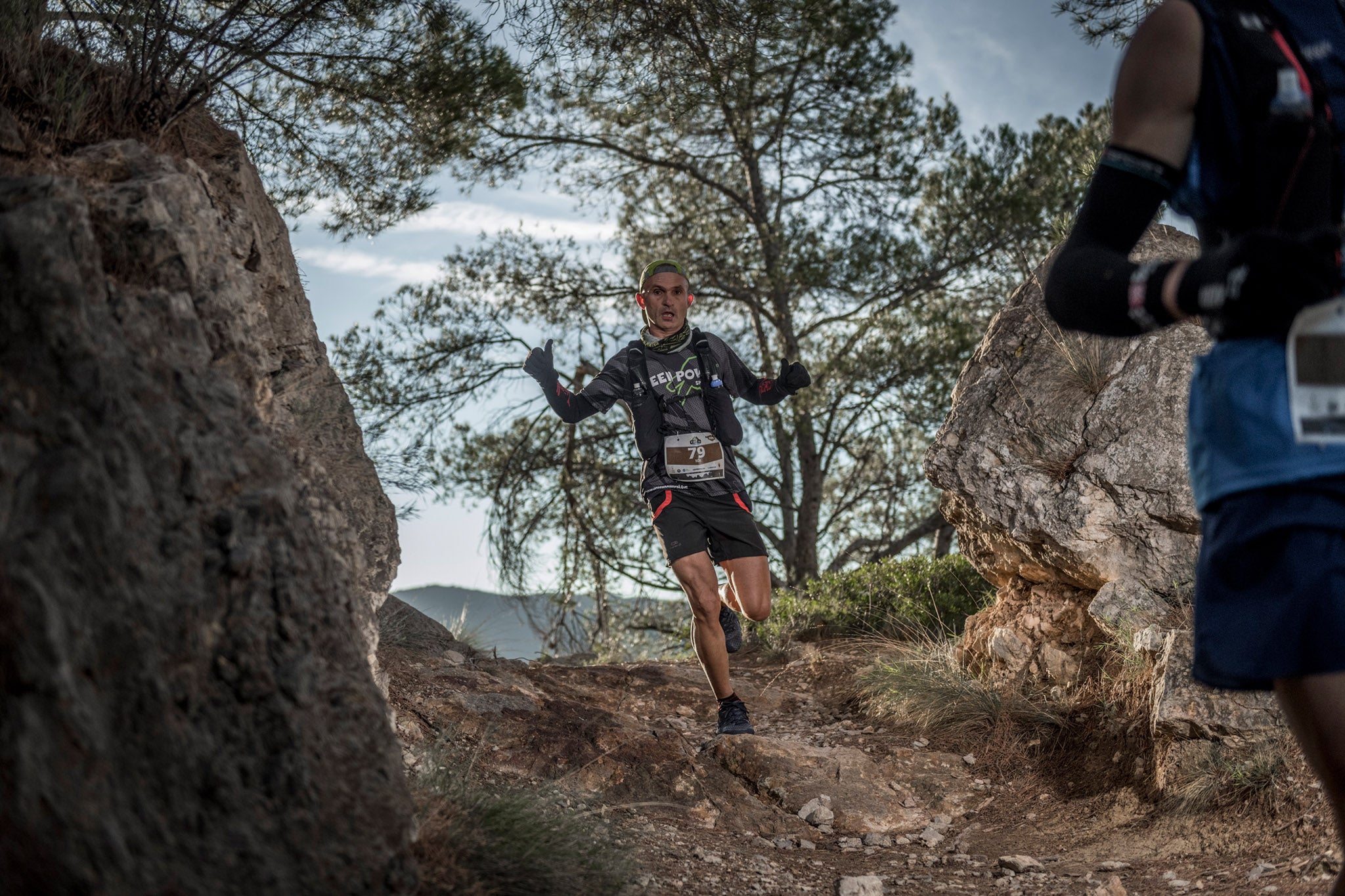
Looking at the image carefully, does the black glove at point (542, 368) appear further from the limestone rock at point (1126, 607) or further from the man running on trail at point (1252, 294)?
the man running on trail at point (1252, 294)

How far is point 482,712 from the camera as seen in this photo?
4.42m

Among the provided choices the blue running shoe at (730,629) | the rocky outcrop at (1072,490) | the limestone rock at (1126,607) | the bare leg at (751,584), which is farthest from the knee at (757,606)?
the limestone rock at (1126,607)

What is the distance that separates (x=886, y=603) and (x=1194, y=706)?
3.69 m

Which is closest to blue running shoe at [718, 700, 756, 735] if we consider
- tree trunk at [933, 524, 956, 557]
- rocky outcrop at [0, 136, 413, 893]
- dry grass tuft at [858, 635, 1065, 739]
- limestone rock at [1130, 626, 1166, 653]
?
dry grass tuft at [858, 635, 1065, 739]

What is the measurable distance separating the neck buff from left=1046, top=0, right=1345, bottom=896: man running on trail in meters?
3.60

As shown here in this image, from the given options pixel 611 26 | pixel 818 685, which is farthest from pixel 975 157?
pixel 818 685

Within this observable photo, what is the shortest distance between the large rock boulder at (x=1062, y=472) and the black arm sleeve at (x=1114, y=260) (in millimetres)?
3419

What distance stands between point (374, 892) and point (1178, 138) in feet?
6.22

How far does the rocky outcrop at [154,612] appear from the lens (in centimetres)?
140

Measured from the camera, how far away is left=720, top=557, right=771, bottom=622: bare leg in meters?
4.79

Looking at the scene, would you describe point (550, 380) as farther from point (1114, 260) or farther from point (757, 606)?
point (1114, 260)

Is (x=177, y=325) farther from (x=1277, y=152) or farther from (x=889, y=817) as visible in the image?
(x=889, y=817)

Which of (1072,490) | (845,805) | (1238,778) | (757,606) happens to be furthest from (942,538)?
(1238,778)

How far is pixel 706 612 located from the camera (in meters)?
4.57
